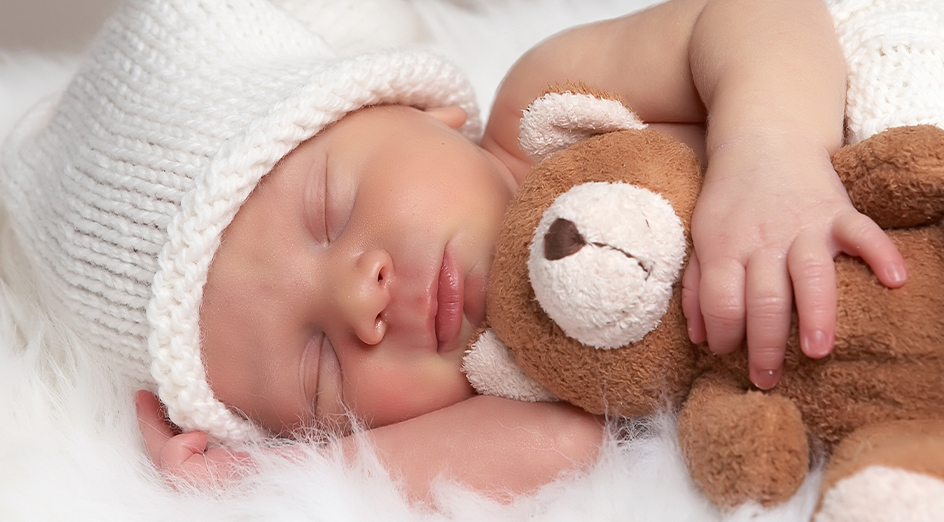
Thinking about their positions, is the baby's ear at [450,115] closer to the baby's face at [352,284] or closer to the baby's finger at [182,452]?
the baby's face at [352,284]

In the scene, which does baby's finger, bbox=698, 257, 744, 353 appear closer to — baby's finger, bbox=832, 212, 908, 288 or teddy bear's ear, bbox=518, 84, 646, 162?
baby's finger, bbox=832, 212, 908, 288

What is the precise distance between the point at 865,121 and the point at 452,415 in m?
0.65

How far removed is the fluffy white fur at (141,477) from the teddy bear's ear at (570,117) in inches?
14.1

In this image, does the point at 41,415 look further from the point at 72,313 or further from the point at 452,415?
the point at 452,415

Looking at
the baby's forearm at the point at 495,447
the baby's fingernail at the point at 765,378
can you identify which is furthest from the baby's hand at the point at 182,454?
the baby's fingernail at the point at 765,378

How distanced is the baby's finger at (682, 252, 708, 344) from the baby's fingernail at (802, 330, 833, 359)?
0.11 meters

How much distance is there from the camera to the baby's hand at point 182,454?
1030 millimetres

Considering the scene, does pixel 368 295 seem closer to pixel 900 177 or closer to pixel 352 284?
pixel 352 284

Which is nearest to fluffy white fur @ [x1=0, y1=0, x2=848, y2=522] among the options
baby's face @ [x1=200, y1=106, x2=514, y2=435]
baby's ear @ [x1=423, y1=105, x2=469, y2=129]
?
baby's face @ [x1=200, y1=106, x2=514, y2=435]

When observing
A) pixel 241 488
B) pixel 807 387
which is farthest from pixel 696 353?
pixel 241 488

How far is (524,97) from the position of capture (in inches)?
51.6

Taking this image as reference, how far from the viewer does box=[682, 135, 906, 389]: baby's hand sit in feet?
2.24

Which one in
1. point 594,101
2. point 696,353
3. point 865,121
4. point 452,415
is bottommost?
point 452,415

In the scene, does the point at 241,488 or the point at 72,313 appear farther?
the point at 72,313
